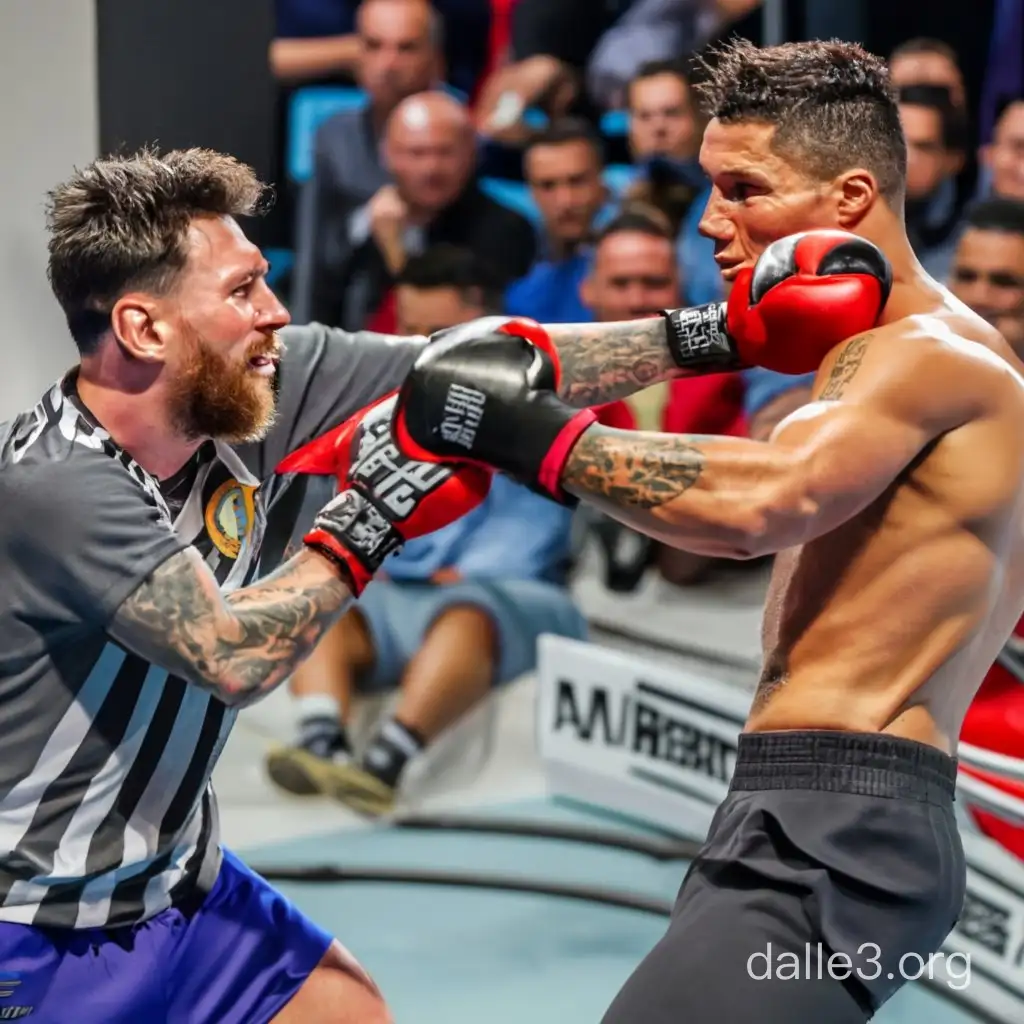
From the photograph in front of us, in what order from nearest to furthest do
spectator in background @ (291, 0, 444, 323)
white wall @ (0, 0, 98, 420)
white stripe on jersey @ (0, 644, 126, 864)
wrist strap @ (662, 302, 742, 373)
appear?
1. white stripe on jersey @ (0, 644, 126, 864)
2. wrist strap @ (662, 302, 742, 373)
3. white wall @ (0, 0, 98, 420)
4. spectator in background @ (291, 0, 444, 323)

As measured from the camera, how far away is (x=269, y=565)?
2.94 metres

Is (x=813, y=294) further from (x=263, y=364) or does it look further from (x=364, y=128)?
(x=364, y=128)

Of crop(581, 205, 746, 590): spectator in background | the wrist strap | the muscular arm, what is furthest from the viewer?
crop(581, 205, 746, 590): spectator in background

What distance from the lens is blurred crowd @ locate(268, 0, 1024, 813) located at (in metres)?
4.45

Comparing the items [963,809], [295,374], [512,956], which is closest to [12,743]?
[295,374]

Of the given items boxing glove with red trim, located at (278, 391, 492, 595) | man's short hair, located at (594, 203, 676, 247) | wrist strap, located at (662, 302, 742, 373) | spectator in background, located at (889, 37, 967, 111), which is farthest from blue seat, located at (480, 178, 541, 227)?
boxing glove with red trim, located at (278, 391, 492, 595)

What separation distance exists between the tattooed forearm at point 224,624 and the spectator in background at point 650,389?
267cm

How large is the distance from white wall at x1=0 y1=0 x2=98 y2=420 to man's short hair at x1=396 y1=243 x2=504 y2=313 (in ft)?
3.89

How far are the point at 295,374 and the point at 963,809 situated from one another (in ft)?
6.69

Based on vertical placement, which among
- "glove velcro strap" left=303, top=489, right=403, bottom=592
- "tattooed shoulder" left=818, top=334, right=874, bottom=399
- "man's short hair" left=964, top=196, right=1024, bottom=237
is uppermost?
"tattooed shoulder" left=818, top=334, right=874, bottom=399

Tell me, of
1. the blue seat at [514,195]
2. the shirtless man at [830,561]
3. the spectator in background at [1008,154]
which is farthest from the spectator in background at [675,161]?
the shirtless man at [830,561]

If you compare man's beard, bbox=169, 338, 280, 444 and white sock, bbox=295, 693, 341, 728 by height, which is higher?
man's beard, bbox=169, 338, 280, 444

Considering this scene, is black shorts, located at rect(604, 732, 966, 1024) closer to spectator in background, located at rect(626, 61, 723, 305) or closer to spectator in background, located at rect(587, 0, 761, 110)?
spectator in background, located at rect(626, 61, 723, 305)

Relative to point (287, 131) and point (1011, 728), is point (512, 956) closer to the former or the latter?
point (1011, 728)
